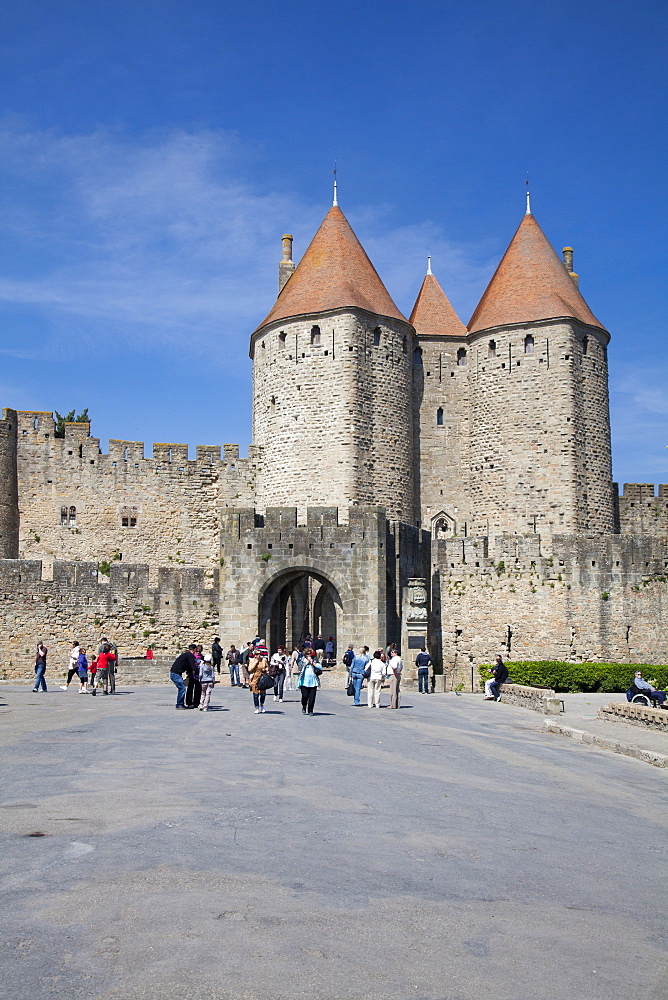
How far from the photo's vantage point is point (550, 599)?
28969 millimetres

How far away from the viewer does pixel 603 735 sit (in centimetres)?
1538

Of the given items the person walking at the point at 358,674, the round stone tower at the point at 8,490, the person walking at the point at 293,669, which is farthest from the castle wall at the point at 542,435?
the round stone tower at the point at 8,490

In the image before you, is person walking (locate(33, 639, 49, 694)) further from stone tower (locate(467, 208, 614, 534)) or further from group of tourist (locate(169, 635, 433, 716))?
stone tower (locate(467, 208, 614, 534))

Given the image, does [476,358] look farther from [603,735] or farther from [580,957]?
[580,957]

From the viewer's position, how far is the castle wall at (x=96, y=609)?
26906 mm

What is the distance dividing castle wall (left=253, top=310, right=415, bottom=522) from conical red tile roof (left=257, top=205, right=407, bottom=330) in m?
0.50

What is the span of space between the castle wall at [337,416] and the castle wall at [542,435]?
9.46 feet

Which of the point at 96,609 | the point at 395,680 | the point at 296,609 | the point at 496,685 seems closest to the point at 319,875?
the point at 395,680

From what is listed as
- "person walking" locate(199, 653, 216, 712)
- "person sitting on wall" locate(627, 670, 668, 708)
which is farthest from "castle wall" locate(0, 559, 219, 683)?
"person sitting on wall" locate(627, 670, 668, 708)

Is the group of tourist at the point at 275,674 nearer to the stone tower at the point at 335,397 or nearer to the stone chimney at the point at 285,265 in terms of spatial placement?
the stone tower at the point at 335,397

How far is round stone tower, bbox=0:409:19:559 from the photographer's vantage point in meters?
33.5

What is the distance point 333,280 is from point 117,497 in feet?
36.7

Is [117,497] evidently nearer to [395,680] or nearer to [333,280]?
[333,280]

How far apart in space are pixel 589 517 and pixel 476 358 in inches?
→ 294
